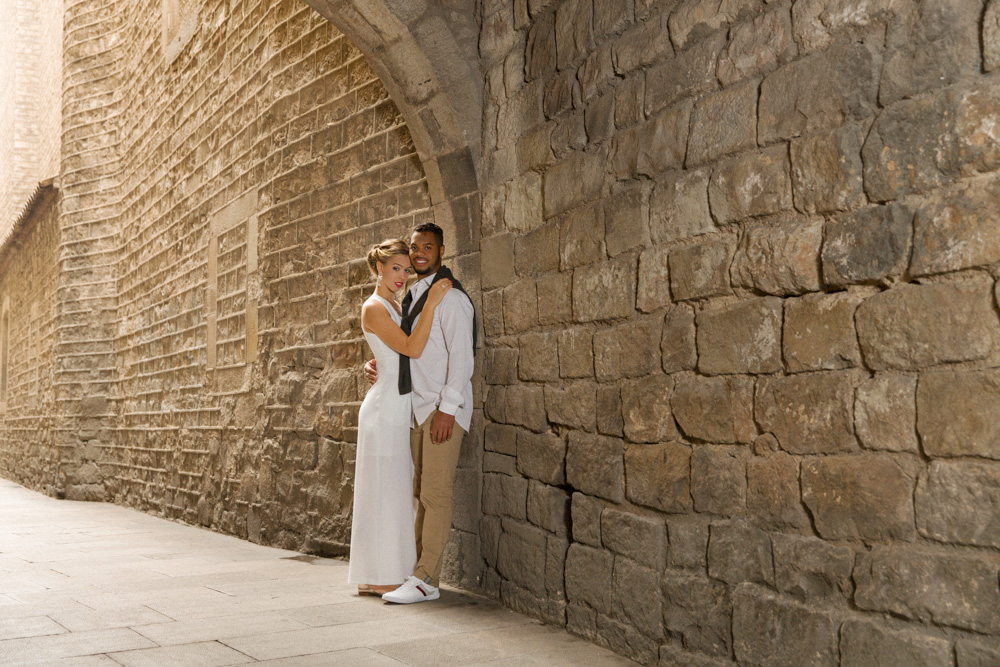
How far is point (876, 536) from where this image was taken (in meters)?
2.23

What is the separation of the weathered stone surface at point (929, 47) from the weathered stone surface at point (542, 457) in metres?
1.86

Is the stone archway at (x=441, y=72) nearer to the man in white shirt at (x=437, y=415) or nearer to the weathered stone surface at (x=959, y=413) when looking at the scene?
the man in white shirt at (x=437, y=415)

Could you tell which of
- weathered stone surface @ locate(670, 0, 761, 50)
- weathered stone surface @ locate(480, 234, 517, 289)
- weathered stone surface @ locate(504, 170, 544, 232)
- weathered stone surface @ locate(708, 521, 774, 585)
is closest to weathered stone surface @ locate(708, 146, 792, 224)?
weathered stone surface @ locate(670, 0, 761, 50)

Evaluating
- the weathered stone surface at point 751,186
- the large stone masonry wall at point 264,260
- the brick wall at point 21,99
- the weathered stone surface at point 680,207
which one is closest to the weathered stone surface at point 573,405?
the weathered stone surface at point 680,207

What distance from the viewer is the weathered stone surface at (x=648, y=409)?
301 centimetres

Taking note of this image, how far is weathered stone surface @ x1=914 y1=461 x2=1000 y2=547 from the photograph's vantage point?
197cm

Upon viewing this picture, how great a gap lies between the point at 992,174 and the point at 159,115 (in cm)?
933

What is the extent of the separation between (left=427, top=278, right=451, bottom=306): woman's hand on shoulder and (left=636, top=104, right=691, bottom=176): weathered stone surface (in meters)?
1.19

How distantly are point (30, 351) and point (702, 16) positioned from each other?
608 inches

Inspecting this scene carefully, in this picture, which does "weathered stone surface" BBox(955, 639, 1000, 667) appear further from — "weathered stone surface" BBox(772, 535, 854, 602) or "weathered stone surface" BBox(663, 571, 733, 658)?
"weathered stone surface" BBox(663, 571, 733, 658)

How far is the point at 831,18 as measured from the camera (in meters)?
2.42

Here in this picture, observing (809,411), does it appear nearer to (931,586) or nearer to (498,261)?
(931,586)

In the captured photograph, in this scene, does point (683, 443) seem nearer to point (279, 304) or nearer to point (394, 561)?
point (394, 561)

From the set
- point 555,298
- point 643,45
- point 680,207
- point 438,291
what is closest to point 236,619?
point 438,291
